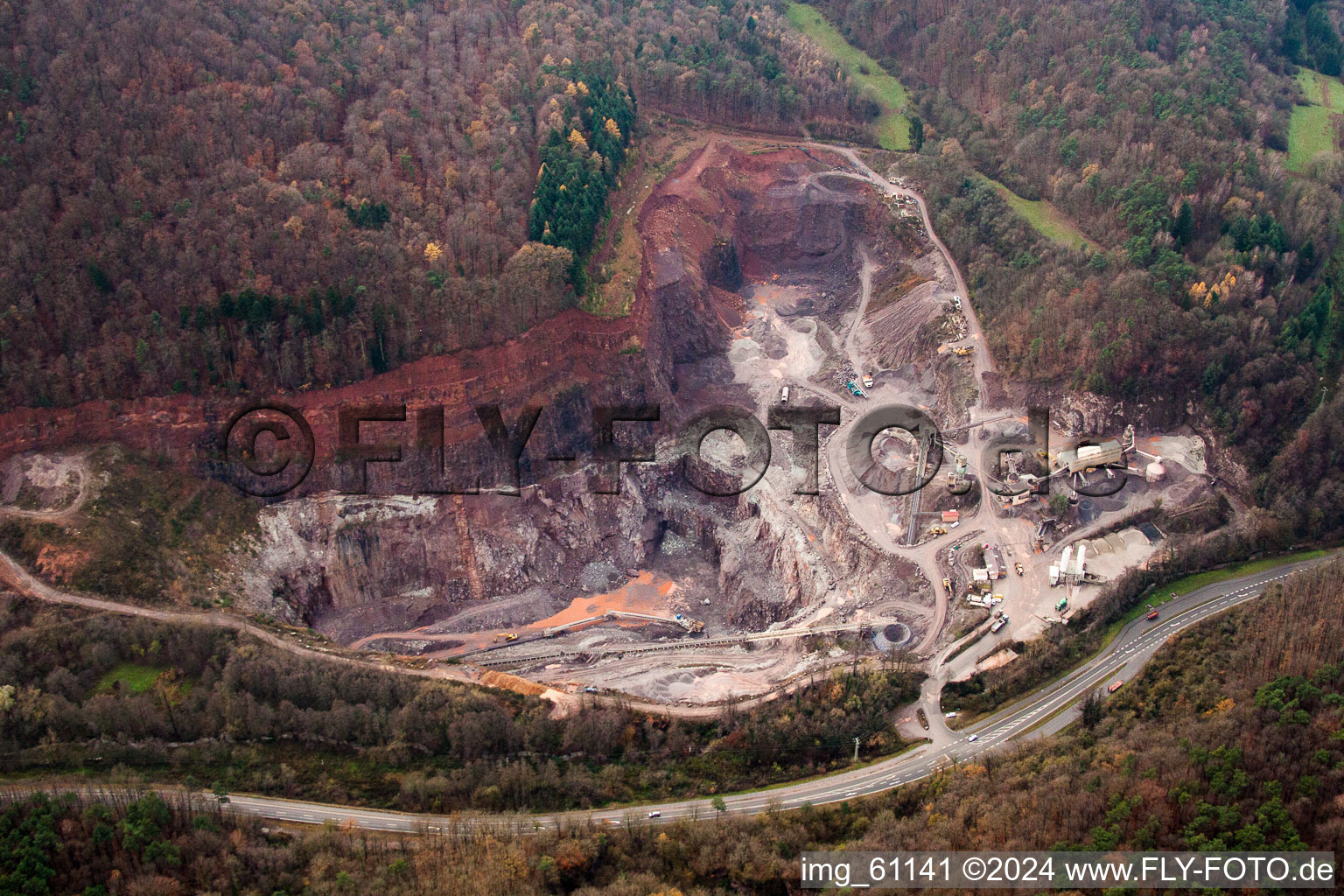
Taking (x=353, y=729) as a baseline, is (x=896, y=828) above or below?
above

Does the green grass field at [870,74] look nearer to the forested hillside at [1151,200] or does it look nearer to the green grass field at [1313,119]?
the forested hillside at [1151,200]

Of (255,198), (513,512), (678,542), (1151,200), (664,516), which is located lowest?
(678,542)

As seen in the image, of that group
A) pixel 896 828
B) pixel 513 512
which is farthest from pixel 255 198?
pixel 896 828

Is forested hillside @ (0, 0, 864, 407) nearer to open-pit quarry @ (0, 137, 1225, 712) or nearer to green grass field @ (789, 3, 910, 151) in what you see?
open-pit quarry @ (0, 137, 1225, 712)

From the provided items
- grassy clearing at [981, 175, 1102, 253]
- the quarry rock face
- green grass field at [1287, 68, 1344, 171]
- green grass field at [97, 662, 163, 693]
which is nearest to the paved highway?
green grass field at [97, 662, 163, 693]

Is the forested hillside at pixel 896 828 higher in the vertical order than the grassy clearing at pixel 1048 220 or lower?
lower

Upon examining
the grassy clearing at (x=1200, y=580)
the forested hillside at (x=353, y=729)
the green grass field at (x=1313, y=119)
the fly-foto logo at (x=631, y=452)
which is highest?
the green grass field at (x=1313, y=119)

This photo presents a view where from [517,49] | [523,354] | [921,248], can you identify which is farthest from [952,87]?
[523,354]

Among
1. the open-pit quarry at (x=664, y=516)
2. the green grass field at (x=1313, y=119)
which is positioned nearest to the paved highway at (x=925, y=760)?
the open-pit quarry at (x=664, y=516)

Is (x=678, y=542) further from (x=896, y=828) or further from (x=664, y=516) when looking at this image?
(x=896, y=828)
